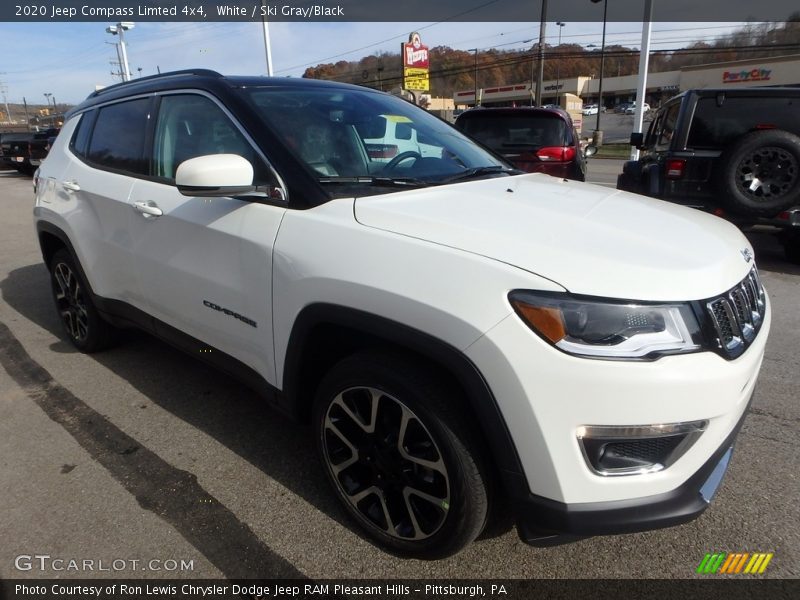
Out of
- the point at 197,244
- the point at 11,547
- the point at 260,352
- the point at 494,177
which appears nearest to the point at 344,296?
the point at 260,352

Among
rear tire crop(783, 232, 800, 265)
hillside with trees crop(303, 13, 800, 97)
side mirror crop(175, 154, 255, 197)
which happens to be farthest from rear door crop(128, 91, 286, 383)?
hillside with trees crop(303, 13, 800, 97)

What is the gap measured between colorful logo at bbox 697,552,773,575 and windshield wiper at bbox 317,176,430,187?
1.84 meters

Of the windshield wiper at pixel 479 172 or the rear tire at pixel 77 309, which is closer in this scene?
the windshield wiper at pixel 479 172

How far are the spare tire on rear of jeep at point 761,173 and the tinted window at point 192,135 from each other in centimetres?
509

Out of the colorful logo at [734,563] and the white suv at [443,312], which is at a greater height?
the white suv at [443,312]

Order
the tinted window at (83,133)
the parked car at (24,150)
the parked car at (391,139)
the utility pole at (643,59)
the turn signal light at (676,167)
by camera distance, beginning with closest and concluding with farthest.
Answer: the parked car at (391,139), the tinted window at (83,133), the turn signal light at (676,167), the utility pole at (643,59), the parked car at (24,150)

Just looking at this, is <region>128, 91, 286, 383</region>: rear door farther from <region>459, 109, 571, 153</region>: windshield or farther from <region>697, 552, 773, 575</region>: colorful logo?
<region>459, 109, 571, 153</region>: windshield

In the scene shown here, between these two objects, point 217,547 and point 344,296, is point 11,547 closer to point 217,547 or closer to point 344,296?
point 217,547

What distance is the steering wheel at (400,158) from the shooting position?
258cm

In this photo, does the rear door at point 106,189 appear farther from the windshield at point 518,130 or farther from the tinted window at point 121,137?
the windshield at point 518,130

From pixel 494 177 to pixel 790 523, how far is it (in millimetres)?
1943

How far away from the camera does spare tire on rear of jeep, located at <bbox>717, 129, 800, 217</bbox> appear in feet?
17.6

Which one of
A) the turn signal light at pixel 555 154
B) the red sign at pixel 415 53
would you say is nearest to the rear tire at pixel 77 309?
the turn signal light at pixel 555 154

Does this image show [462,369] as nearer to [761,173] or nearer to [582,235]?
[582,235]
